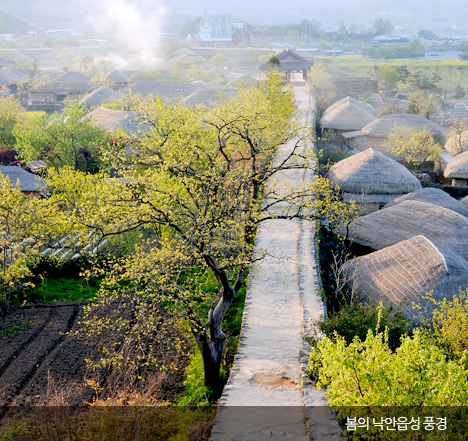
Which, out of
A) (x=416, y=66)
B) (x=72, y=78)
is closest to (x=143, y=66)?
(x=72, y=78)

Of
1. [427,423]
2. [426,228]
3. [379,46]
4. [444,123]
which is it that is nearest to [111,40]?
[379,46]

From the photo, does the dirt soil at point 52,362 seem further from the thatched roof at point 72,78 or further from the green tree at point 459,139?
the thatched roof at point 72,78

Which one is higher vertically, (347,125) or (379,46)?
(379,46)

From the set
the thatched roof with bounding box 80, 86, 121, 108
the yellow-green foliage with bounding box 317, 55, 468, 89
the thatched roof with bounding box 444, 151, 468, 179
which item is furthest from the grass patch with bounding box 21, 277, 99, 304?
the yellow-green foliage with bounding box 317, 55, 468, 89

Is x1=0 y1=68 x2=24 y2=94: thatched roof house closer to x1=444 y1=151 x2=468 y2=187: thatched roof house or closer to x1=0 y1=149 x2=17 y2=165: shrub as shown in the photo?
x1=0 y1=149 x2=17 y2=165: shrub

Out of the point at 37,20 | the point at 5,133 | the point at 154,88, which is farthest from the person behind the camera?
the point at 37,20

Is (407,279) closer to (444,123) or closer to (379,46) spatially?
(444,123)

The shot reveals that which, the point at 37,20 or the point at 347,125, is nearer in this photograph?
the point at 347,125

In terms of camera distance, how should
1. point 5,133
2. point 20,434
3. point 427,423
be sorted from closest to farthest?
point 427,423 → point 20,434 → point 5,133
